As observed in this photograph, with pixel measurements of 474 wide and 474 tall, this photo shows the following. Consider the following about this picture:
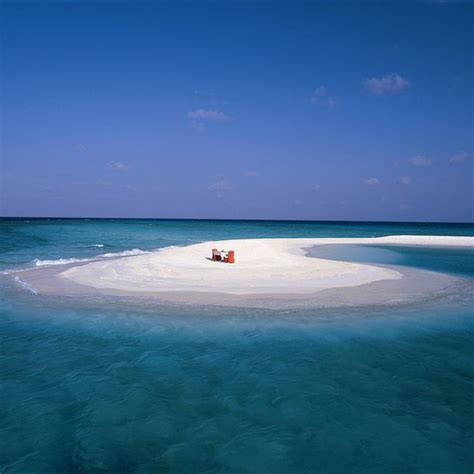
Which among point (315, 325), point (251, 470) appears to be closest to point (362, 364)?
point (315, 325)

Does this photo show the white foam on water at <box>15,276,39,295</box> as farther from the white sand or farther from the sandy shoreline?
the white sand

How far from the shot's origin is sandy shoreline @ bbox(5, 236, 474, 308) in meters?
13.8

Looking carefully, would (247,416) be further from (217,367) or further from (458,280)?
(458,280)

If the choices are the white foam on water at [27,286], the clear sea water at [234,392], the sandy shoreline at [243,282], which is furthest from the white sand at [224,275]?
the clear sea water at [234,392]

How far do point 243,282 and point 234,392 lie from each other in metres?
9.48

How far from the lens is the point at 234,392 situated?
7.05m

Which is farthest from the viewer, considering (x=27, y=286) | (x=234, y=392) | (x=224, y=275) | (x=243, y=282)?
(x=224, y=275)

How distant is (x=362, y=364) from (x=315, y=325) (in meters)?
2.52

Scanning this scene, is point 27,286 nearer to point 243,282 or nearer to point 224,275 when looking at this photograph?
point 224,275

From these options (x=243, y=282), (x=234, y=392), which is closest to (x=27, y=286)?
(x=243, y=282)

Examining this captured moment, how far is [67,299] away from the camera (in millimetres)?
13359

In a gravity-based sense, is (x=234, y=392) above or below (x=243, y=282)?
below

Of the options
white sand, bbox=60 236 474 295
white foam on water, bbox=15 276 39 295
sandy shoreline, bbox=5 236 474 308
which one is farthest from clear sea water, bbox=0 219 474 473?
white sand, bbox=60 236 474 295

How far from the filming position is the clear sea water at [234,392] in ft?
17.5
